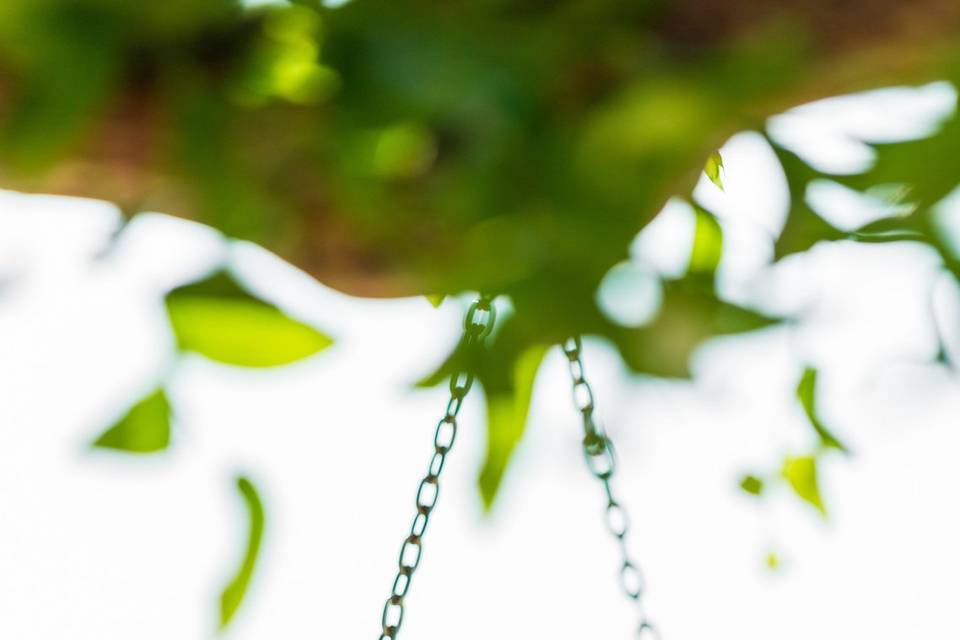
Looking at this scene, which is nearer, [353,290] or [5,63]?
[5,63]

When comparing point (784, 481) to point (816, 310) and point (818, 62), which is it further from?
point (818, 62)

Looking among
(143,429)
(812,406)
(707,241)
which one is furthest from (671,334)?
(812,406)

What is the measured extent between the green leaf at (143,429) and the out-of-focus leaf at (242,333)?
0.03 metres

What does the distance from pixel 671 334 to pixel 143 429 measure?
0.18 m

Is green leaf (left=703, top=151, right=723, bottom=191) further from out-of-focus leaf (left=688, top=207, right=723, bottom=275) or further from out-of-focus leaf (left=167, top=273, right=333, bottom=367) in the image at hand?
out-of-focus leaf (left=167, top=273, right=333, bottom=367)

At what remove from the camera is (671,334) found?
8.9 inches

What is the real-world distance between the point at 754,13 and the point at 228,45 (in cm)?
12

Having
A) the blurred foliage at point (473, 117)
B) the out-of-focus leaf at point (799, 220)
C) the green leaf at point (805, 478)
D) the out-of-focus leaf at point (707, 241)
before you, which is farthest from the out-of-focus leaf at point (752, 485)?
the blurred foliage at point (473, 117)

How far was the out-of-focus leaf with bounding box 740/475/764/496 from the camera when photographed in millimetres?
918

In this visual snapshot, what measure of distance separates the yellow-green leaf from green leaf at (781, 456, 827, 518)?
697mm

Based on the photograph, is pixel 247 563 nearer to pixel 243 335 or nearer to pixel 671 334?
pixel 243 335

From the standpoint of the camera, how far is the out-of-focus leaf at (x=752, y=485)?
92 cm

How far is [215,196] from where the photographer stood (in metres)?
0.22

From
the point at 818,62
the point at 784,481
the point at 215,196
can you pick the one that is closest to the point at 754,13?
the point at 818,62
